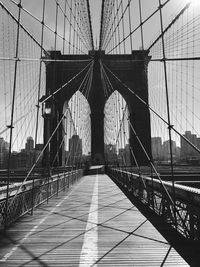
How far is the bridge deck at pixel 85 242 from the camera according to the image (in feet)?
9.39

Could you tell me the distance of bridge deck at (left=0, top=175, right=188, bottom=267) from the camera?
286cm

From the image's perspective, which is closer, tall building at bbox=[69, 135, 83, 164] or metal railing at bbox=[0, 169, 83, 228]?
metal railing at bbox=[0, 169, 83, 228]

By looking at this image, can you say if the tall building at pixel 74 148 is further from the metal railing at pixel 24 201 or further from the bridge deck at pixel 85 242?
the bridge deck at pixel 85 242

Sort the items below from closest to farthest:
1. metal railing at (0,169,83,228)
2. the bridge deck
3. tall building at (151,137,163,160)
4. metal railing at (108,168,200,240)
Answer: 1. the bridge deck
2. metal railing at (108,168,200,240)
3. metal railing at (0,169,83,228)
4. tall building at (151,137,163,160)

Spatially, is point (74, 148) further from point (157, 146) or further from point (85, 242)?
point (85, 242)

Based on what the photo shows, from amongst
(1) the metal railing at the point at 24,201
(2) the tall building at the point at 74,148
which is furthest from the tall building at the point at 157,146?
(1) the metal railing at the point at 24,201

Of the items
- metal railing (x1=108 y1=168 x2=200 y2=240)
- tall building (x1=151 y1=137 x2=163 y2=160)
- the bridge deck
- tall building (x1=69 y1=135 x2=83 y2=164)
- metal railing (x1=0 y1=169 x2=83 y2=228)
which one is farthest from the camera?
tall building (x1=151 y1=137 x2=163 y2=160)

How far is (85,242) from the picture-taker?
3512 mm

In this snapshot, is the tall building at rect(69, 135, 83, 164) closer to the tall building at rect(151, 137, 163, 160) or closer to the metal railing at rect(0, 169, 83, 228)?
the metal railing at rect(0, 169, 83, 228)

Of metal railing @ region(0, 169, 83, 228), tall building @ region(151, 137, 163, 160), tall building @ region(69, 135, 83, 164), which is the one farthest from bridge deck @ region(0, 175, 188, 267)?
tall building @ region(151, 137, 163, 160)

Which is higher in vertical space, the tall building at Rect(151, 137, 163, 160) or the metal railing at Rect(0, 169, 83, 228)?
the tall building at Rect(151, 137, 163, 160)

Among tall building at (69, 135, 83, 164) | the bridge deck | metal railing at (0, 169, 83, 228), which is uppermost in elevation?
tall building at (69, 135, 83, 164)

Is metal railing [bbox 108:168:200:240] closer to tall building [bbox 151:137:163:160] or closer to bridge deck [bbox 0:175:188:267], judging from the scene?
bridge deck [bbox 0:175:188:267]

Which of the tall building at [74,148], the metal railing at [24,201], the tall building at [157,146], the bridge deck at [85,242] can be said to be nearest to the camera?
the bridge deck at [85,242]
